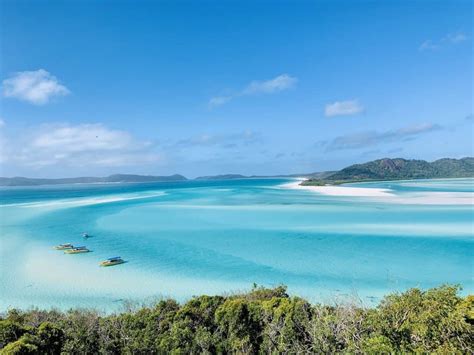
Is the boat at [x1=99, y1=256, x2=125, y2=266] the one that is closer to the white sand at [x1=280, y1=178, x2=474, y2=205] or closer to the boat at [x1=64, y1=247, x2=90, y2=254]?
the boat at [x1=64, y1=247, x2=90, y2=254]

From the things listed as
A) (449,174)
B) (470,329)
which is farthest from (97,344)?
(449,174)

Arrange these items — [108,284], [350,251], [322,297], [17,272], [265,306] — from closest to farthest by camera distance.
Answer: [265,306] → [322,297] → [108,284] → [17,272] → [350,251]

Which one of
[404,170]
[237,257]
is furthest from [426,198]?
[404,170]

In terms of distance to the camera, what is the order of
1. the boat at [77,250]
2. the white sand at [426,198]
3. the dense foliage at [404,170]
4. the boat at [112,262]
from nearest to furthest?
1. the boat at [112,262]
2. the boat at [77,250]
3. the white sand at [426,198]
4. the dense foliage at [404,170]

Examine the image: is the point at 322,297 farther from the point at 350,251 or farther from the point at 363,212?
the point at 363,212

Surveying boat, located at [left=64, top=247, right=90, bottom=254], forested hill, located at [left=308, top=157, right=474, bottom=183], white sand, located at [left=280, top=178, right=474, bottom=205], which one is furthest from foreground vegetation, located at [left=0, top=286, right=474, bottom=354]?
forested hill, located at [left=308, top=157, right=474, bottom=183]

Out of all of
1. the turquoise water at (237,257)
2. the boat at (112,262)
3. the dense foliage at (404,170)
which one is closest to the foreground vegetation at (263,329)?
the turquoise water at (237,257)

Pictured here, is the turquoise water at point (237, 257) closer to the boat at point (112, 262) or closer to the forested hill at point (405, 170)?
the boat at point (112, 262)
